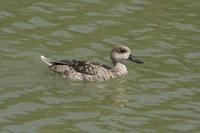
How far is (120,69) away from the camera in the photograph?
19844mm

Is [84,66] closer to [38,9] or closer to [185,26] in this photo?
[185,26]

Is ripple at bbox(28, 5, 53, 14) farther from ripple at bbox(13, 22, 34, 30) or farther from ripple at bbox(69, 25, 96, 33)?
ripple at bbox(69, 25, 96, 33)

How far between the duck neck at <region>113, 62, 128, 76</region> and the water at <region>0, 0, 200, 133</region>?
156 millimetres

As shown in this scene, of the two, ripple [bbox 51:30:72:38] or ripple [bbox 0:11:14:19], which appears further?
ripple [bbox 0:11:14:19]

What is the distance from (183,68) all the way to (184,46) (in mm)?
1612

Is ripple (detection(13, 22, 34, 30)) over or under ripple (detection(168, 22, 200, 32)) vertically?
under

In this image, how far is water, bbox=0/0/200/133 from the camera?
16.4 meters

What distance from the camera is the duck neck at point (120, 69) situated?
1971 centimetres

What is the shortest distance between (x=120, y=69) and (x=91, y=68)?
80cm

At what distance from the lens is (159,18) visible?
2317cm

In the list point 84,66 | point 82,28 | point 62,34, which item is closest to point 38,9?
point 82,28

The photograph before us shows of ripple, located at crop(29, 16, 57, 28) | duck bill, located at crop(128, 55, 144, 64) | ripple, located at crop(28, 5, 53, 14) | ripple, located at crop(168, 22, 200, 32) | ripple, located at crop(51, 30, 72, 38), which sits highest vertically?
ripple, located at crop(28, 5, 53, 14)

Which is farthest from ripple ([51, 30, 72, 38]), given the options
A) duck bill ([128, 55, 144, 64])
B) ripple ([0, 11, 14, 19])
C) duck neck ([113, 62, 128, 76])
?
duck bill ([128, 55, 144, 64])

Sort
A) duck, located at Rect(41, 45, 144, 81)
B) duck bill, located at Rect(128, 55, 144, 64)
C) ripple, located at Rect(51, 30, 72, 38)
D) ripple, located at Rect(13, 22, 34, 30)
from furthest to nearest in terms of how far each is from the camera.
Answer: ripple, located at Rect(13, 22, 34, 30), ripple, located at Rect(51, 30, 72, 38), duck bill, located at Rect(128, 55, 144, 64), duck, located at Rect(41, 45, 144, 81)
